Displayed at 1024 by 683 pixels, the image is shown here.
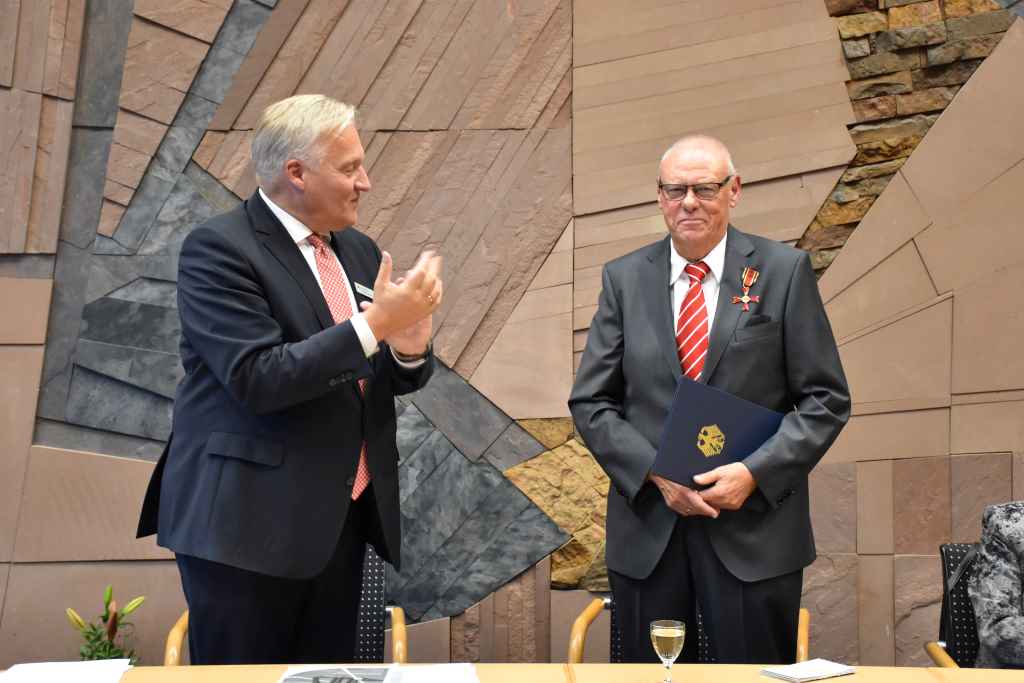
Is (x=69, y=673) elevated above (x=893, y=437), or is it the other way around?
(x=893, y=437)

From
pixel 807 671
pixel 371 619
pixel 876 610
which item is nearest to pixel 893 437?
pixel 876 610

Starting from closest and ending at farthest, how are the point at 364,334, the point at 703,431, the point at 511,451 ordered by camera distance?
the point at 364,334
the point at 703,431
the point at 511,451

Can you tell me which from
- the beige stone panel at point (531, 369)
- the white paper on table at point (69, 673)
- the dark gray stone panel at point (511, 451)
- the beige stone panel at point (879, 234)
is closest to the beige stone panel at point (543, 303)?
the beige stone panel at point (531, 369)

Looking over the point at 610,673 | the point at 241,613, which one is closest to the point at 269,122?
the point at 241,613

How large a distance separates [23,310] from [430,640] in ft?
5.49

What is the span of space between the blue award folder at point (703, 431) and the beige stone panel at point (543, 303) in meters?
1.30

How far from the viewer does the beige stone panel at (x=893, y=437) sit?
11.5ft

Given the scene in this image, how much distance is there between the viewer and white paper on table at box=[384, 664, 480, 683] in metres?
1.74

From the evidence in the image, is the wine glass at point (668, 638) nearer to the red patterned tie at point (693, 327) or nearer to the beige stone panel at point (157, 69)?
the red patterned tie at point (693, 327)

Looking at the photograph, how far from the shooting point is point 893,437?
354cm

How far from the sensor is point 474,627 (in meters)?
3.66

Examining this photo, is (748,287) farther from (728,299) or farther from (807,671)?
(807,671)

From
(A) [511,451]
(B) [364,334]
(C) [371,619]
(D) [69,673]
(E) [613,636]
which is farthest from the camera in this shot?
(A) [511,451]

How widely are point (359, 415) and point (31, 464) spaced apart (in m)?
1.85
